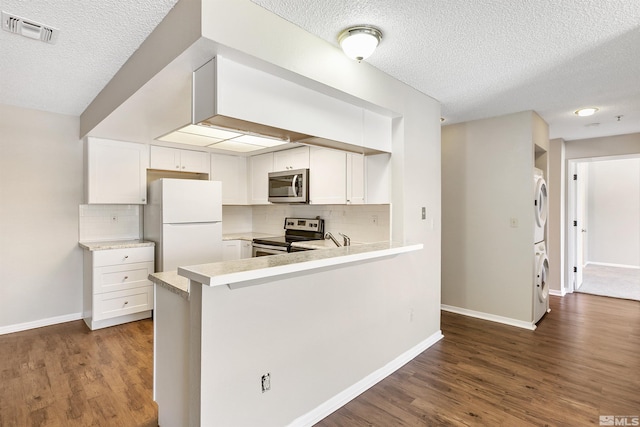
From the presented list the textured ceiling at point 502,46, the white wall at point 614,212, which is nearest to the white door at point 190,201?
the textured ceiling at point 502,46

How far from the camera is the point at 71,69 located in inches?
102

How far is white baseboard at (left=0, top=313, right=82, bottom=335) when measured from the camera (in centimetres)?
352

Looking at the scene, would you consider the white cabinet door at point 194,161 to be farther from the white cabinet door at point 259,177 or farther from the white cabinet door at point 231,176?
the white cabinet door at point 259,177

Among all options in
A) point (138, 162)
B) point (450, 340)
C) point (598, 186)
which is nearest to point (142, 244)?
point (138, 162)

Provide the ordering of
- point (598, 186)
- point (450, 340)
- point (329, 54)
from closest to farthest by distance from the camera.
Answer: point (329, 54)
point (450, 340)
point (598, 186)

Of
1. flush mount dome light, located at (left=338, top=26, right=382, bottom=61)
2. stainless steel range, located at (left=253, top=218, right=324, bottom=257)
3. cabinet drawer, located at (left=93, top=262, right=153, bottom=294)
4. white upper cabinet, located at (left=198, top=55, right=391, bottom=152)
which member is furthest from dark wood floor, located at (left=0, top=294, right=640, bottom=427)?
flush mount dome light, located at (left=338, top=26, right=382, bottom=61)

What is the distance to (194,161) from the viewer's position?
15.4 feet

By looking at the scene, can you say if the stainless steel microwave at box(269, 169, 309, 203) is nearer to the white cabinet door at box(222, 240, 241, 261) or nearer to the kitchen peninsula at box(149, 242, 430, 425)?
the white cabinet door at box(222, 240, 241, 261)

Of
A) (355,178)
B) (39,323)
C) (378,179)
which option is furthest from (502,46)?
(39,323)

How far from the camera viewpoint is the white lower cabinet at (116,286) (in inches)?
142

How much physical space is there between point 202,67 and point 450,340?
3.21m

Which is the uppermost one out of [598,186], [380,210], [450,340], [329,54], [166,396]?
[329,54]

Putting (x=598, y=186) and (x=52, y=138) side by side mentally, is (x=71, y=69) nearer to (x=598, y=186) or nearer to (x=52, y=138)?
(x=52, y=138)

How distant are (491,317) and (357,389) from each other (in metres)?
2.32
